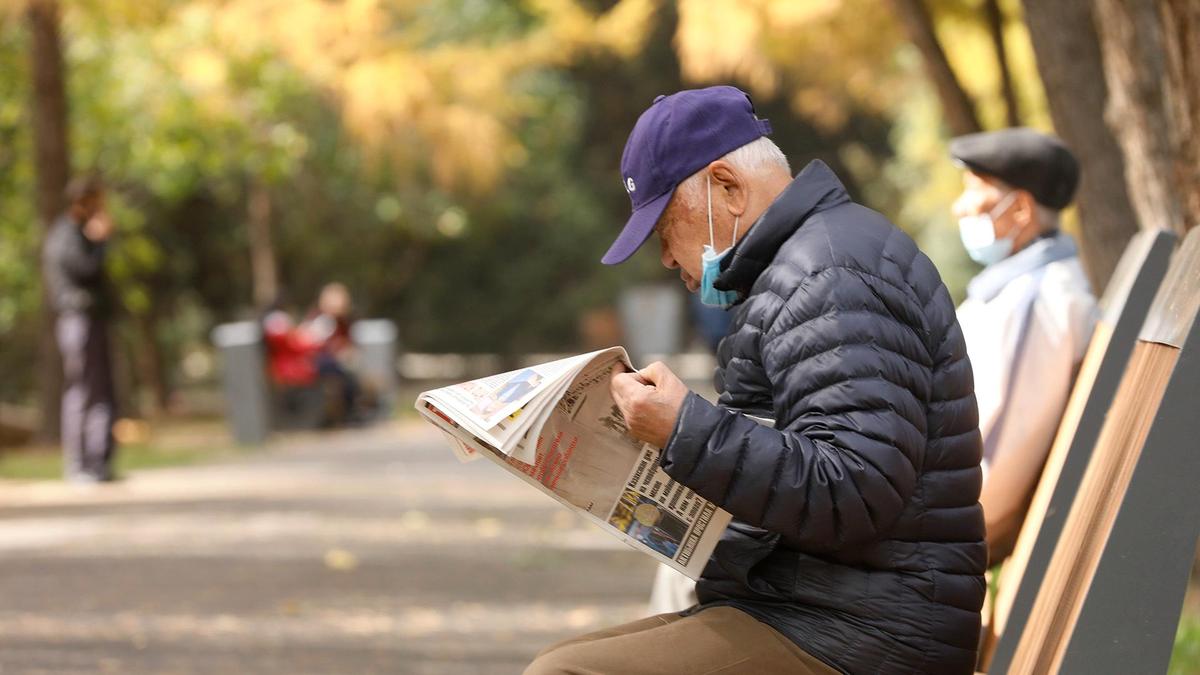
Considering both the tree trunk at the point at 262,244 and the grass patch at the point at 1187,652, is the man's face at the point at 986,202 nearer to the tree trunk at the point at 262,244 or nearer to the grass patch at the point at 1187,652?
the grass patch at the point at 1187,652

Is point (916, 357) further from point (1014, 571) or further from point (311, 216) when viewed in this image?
point (311, 216)

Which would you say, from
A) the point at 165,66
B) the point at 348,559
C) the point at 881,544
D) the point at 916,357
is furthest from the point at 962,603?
the point at 165,66

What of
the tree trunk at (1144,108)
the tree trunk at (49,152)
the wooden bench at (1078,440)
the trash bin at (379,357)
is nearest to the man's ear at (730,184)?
the wooden bench at (1078,440)

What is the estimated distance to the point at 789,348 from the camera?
2.94 meters

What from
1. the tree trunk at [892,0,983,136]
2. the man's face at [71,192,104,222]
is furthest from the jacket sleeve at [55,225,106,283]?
the tree trunk at [892,0,983,136]

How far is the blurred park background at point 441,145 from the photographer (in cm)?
817

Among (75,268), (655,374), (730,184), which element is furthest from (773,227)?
(75,268)

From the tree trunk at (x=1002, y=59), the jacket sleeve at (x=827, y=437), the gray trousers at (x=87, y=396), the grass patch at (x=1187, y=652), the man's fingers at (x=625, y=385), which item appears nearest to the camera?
the jacket sleeve at (x=827, y=437)

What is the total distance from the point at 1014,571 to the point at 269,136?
16.6m

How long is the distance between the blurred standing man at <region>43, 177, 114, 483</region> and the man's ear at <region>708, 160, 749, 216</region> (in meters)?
9.92

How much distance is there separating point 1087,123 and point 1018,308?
3.87 m

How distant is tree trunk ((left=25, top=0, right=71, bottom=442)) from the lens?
17.1m

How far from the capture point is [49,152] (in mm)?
17266

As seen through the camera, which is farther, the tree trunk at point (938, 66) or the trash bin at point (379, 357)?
the trash bin at point (379, 357)
